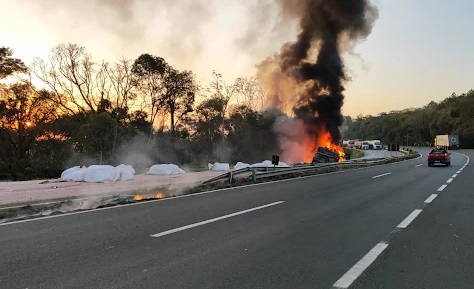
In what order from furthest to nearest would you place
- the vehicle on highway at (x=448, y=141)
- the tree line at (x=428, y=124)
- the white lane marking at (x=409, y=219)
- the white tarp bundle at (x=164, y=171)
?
the tree line at (x=428, y=124)
the vehicle on highway at (x=448, y=141)
the white tarp bundle at (x=164, y=171)
the white lane marking at (x=409, y=219)

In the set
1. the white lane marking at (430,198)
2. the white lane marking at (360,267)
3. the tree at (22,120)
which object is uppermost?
the tree at (22,120)

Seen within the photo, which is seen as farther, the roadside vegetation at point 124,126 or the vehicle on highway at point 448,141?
the vehicle on highway at point 448,141

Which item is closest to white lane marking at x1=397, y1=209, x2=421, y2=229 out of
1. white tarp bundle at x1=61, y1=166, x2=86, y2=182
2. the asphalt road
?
the asphalt road

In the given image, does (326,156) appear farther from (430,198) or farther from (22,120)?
(22,120)

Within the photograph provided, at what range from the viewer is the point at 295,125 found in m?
47.6

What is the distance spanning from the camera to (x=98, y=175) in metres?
18.8

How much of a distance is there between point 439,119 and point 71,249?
111 metres

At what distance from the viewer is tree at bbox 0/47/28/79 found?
3509 cm

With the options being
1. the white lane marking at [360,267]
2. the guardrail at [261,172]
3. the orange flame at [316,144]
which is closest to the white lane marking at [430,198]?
the white lane marking at [360,267]

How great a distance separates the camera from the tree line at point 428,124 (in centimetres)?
8894

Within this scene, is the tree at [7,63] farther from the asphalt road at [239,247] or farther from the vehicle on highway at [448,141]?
the vehicle on highway at [448,141]

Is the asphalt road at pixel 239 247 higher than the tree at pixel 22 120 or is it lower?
lower

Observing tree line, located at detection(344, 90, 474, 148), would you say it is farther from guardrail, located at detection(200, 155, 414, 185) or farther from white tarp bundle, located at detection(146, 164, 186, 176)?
guardrail, located at detection(200, 155, 414, 185)

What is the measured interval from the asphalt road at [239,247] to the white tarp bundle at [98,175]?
33.3 ft
